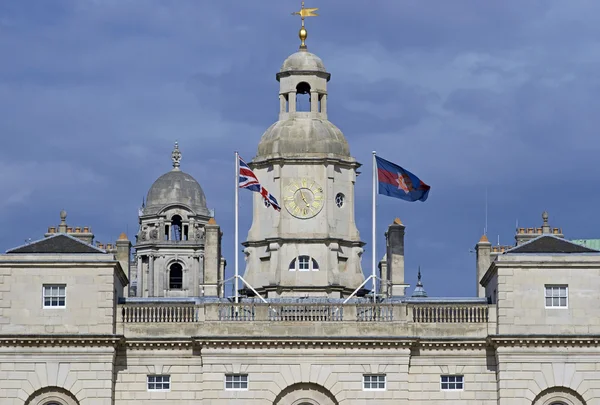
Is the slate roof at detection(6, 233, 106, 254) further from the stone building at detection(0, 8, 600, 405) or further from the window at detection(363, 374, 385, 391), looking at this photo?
the window at detection(363, 374, 385, 391)

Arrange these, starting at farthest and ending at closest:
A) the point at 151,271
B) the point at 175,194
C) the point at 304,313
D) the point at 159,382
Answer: the point at 175,194, the point at 151,271, the point at 304,313, the point at 159,382

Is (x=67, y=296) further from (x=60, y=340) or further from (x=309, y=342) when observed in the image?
(x=309, y=342)

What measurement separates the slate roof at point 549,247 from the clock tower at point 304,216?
10458mm

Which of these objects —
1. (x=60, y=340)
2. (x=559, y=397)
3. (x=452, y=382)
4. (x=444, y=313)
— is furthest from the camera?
(x=444, y=313)

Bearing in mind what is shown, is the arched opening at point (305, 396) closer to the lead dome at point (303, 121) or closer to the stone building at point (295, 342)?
the stone building at point (295, 342)

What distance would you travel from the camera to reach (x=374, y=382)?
105 metres

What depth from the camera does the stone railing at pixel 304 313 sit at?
105375 mm

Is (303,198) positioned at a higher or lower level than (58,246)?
higher

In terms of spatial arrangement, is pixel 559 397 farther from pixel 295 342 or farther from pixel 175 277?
pixel 175 277

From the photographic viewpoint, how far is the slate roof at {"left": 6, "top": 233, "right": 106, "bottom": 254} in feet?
346

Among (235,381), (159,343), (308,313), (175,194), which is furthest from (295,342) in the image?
(175,194)

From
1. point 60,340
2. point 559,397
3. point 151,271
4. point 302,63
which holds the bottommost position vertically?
point 559,397

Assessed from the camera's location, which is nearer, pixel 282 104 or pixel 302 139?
pixel 302 139

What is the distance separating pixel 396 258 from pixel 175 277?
42.4 m
